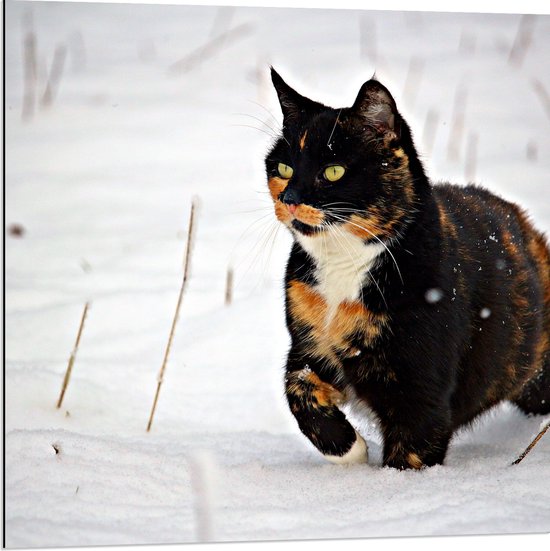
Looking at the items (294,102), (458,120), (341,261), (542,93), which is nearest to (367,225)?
(341,261)

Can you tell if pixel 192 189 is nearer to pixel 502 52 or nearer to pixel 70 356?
pixel 70 356

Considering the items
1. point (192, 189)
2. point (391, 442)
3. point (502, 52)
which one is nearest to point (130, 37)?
point (192, 189)

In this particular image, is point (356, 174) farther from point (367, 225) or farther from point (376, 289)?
point (376, 289)

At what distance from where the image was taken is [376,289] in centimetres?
220

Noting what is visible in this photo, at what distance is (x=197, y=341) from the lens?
3037 millimetres

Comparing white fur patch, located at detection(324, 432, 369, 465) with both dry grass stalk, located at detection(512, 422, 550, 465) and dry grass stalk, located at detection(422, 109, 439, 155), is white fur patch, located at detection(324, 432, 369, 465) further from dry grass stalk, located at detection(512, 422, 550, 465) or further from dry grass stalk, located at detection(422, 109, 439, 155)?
dry grass stalk, located at detection(422, 109, 439, 155)

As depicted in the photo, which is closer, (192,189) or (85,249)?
(85,249)

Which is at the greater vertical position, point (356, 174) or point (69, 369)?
point (356, 174)

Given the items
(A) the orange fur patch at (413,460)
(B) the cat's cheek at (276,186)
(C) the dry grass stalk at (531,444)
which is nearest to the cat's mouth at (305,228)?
(B) the cat's cheek at (276,186)

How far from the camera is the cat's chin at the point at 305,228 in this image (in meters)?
2.18

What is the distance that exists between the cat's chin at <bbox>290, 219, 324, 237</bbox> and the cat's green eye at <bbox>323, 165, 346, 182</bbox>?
118 millimetres

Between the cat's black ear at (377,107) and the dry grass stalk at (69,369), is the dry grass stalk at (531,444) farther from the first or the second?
the dry grass stalk at (69,369)

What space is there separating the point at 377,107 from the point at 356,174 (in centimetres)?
15

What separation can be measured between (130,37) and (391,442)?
1.21 metres
